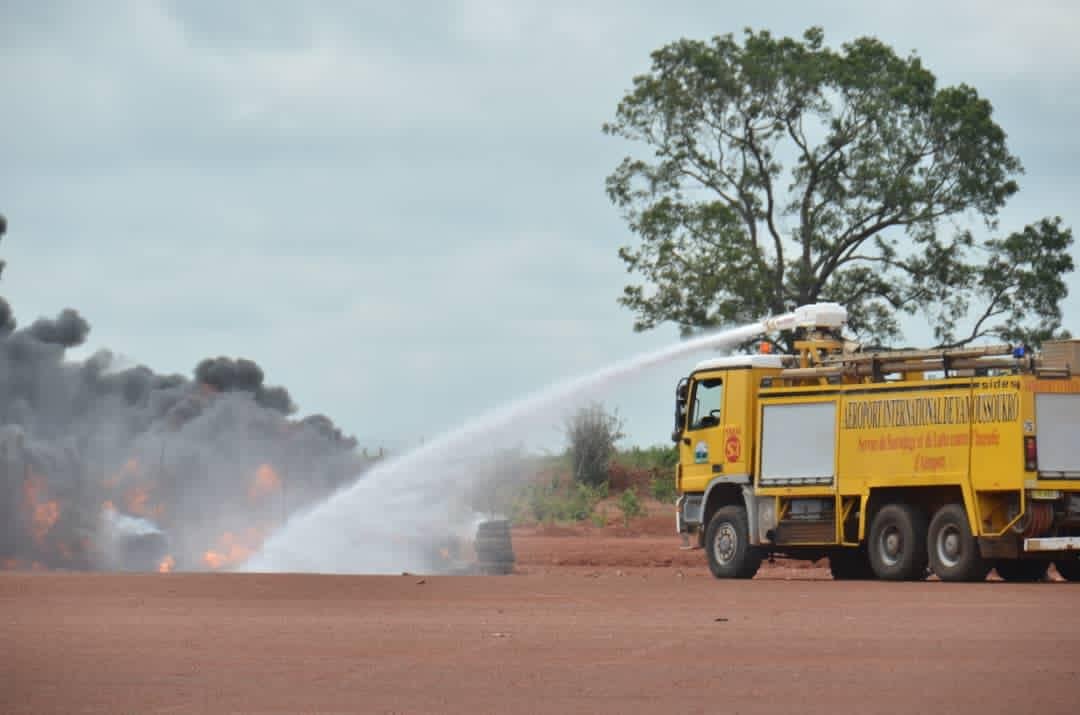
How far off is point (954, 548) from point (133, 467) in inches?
782

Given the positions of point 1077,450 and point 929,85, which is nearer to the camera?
point 1077,450

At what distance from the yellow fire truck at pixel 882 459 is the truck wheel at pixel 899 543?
0.9 inches

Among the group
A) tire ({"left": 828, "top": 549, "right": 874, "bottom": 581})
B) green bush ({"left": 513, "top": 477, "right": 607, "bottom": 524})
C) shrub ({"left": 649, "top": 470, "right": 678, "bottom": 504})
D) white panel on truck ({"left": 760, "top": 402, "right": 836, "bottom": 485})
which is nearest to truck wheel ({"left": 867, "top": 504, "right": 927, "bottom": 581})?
A: white panel on truck ({"left": 760, "top": 402, "right": 836, "bottom": 485})

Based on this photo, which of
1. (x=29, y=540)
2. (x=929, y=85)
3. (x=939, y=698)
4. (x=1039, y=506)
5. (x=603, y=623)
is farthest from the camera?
(x=929, y=85)

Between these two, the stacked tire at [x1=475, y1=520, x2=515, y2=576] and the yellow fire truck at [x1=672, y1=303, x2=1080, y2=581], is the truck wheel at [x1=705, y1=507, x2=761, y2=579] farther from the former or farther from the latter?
the stacked tire at [x1=475, y1=520, x2=515, y2=576]

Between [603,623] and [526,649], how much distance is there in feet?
9.17

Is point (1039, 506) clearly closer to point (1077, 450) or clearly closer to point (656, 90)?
point (1077, 450)

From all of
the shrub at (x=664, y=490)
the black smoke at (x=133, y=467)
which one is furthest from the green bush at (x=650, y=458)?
the black smoke at (x=133, y=467)

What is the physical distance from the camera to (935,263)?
44875 mm

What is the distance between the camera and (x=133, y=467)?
37781mm

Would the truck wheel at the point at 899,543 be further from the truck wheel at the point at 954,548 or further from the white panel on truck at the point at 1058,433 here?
the white panel on truck at the point at 1058,433

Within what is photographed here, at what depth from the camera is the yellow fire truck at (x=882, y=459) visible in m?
23.2

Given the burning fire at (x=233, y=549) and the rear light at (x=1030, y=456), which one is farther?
the burning fire at (x=233, y=549)

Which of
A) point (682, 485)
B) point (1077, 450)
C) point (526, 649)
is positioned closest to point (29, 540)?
point (682, 485)
